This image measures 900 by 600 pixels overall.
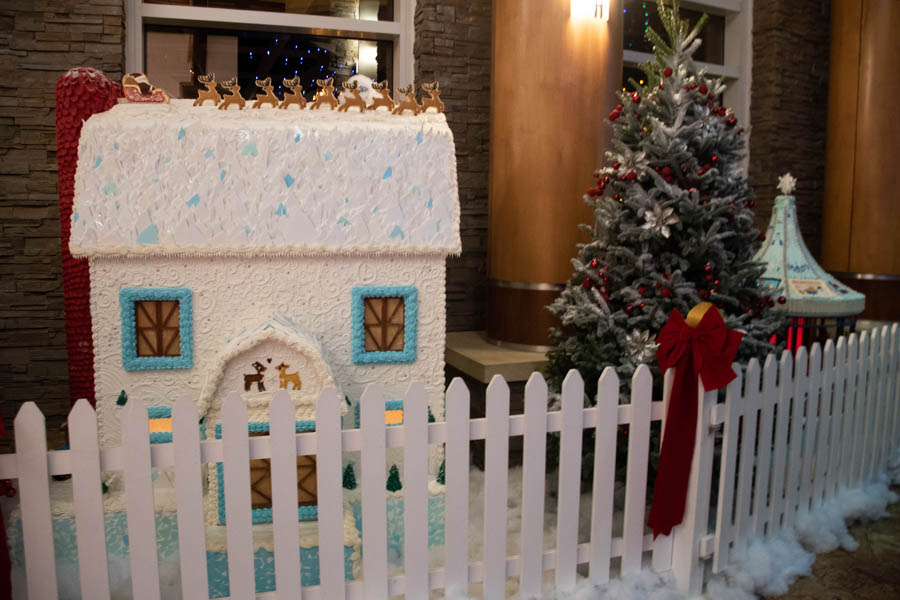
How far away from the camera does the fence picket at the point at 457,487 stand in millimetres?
2348

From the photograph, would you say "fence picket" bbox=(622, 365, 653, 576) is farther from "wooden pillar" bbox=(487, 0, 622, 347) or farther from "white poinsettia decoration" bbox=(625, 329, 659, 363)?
"wooden pillar" bbox=(487, 0, 622, 347)

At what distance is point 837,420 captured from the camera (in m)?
3.42

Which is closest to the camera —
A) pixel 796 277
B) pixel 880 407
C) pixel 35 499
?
pixel 35 499

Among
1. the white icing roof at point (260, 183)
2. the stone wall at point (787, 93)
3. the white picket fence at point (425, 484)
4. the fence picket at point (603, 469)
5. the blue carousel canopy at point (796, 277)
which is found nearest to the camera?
the white picket fence at point (425, 484)

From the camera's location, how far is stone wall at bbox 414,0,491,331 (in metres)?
4.75

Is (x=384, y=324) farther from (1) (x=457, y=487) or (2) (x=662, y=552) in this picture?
(2) (x=662, y=552)

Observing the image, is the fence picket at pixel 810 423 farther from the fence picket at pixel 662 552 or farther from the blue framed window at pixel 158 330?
the blue framed window at pixel 158 330

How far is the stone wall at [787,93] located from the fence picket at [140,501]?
580 cm

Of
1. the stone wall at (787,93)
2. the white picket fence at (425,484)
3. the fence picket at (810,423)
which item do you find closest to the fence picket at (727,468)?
the white picket fence at (425,484)

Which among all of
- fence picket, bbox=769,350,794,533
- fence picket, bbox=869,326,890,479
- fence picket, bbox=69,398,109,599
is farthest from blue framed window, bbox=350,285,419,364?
fence picket, bbox=869,326,890,479

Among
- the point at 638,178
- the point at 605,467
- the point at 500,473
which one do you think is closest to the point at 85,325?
the point at 500,473

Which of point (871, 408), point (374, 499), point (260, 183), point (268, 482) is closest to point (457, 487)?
point (374, 499)

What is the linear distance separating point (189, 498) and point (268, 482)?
0.66m

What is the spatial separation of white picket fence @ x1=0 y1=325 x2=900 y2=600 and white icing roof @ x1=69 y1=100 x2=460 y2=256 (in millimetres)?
1016
